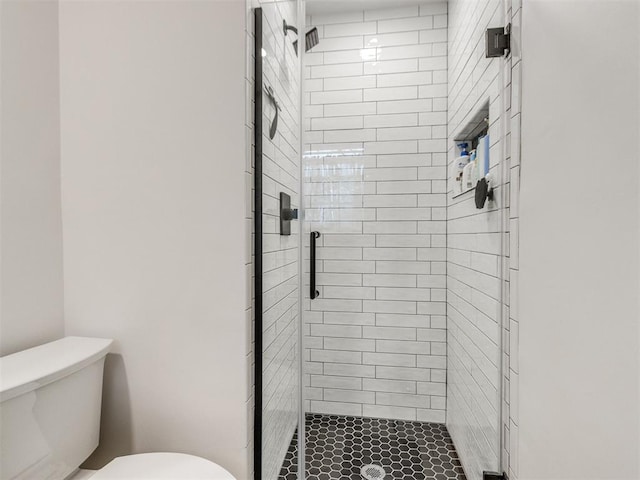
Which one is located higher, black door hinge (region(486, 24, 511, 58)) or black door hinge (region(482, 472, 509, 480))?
black door hinge (region(486, 24, 511, 58))

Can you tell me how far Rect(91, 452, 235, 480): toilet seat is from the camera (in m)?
1.00

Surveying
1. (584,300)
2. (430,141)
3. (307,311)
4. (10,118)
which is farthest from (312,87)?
(584,300)

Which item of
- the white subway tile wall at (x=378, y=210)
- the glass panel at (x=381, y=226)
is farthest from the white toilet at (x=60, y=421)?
the white subway tile wall at (x=378, y=210)

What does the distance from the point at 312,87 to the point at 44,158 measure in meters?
1.63

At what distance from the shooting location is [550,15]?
82 centimetres

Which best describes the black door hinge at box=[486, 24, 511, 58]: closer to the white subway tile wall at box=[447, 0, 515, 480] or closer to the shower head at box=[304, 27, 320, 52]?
the white subway tile wall at box=[447, 0, 515, 480]

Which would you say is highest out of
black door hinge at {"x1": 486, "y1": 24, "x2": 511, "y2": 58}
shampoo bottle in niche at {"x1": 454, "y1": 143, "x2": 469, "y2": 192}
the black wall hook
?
black door hinge at {"x1": 486, "y1": 24, "x2": 511, "y2": 58}

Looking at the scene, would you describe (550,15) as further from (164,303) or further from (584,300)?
(164,303)

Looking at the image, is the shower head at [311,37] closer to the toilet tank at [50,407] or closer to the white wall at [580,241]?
the white wall at [580,241]

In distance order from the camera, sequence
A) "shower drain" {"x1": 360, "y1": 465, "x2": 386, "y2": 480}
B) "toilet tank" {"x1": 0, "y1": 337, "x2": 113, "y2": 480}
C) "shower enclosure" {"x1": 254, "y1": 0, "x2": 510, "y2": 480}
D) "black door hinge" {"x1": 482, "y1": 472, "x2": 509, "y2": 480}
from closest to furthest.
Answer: "toilet tank" {"x1": 0, "y1": 337, "x2": 113, "y2": 480} < "black door hinge" {"x1": 482, "y1": 472, "x2": 509, "y2": 480} < "shower drain" {"x1": 360, "y1": 465, "x2": 386, "y2": 480} < "shower enclosure" {"x1": 254, "y1": 0, "x2": 510, "y2": 480}

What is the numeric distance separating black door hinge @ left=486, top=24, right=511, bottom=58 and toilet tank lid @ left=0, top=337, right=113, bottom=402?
1611 mm

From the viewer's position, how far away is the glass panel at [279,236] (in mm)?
1236

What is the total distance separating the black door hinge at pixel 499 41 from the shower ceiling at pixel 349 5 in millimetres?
1312

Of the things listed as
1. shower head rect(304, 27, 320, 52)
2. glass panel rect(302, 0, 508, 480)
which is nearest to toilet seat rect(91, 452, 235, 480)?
glass panel rect(302, 0, 508, 480)
